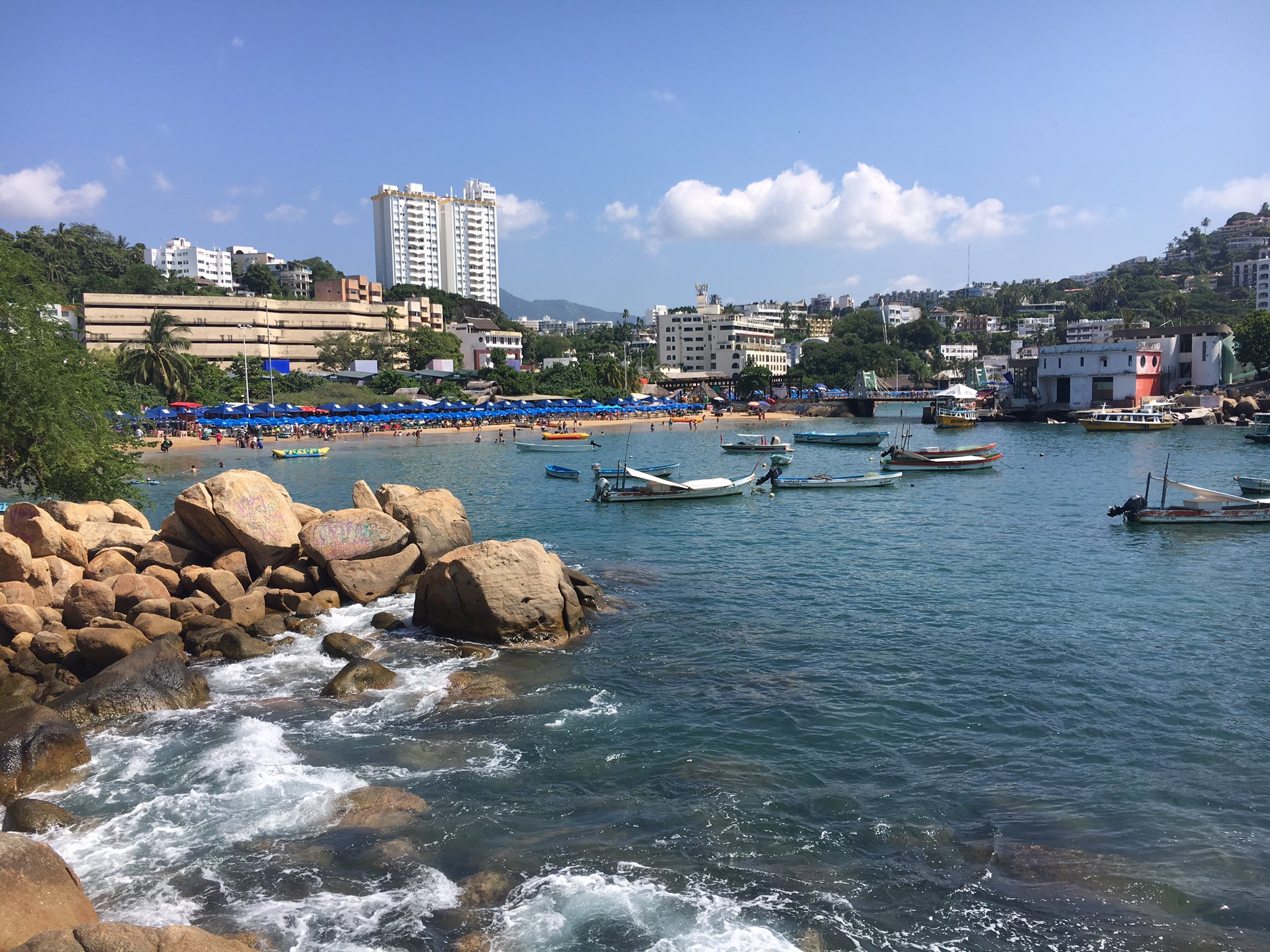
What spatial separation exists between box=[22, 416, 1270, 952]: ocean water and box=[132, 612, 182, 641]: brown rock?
2186 millimetres

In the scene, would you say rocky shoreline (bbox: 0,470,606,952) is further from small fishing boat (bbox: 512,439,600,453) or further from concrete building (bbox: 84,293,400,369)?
concrete building (bbox: 84,293,400,369)

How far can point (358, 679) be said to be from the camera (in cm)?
1697

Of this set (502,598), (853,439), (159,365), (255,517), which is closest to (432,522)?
(255,517)

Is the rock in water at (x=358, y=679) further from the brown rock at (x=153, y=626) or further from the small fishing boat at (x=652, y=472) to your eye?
the small fishing boat at (x=652, y=472)

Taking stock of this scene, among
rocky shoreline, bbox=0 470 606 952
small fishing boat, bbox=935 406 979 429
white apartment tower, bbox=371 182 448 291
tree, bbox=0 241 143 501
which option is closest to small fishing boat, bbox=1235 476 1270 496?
rocky shoreline, bbox=0 470 606 952

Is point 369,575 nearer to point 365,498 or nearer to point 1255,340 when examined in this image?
point 365,498

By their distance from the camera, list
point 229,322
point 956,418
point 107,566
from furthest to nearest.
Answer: point 229,322 < point 956,418 < point 107,566

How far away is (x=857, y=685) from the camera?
17.4 meters

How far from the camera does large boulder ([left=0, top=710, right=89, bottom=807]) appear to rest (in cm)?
1273

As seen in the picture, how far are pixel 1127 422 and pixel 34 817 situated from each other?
300 feet

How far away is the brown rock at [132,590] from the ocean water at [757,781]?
12.3ft

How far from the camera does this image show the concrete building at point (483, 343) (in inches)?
5477

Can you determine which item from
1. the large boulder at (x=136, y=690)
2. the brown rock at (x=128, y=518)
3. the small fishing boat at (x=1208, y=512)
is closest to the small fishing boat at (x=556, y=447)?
the small fishing boat at (x=1208, y=512)

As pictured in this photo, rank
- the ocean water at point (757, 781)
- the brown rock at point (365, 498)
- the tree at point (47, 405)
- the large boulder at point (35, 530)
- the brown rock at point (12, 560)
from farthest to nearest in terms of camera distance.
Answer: the brown rock at point (365, 498) < the tree at point (47, 405) < the large boulder at point (35, 530) < the brown rock at point (12, 560) < the ocean water at point (757, 781)
